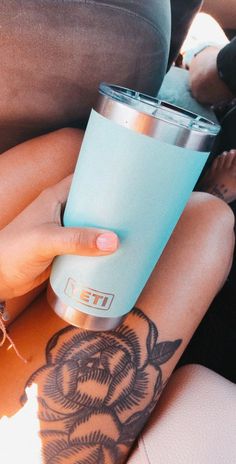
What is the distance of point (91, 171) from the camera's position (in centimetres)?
41

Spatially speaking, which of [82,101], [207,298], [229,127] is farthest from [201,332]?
[82,101]

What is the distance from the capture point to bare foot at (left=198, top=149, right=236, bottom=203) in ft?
3.37

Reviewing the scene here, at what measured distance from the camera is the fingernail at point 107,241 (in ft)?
1.33

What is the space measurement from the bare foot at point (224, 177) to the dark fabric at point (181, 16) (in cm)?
30

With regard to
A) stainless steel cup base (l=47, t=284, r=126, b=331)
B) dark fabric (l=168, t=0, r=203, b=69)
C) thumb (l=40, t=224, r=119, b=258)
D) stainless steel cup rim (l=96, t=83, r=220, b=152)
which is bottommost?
stainless steel cup base (l=47, t=284, r=126, b=331)

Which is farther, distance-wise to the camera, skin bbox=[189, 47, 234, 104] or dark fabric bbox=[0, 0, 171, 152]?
skin bbox=[189, 47, 234, 104]

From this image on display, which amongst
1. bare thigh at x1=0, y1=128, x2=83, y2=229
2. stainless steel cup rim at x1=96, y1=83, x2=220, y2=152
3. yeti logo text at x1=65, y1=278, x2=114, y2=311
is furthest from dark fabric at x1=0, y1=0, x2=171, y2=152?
yeti logo text at x1=65, y1=278, x2=114, y2=311

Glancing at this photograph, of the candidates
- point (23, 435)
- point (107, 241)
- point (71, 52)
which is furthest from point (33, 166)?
point (23, 435)

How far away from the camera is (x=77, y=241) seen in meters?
0.42

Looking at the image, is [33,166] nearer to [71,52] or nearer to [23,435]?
[71,52]

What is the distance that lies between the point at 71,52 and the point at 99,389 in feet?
1.57

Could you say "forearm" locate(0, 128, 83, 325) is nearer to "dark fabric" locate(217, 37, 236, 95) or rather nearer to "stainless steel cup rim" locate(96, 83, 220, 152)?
"stainless steel cup rim" locate(96, 83, 220, 152)

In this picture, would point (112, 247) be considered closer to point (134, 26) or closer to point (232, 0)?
point (134, 26)

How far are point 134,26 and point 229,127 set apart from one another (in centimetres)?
55
